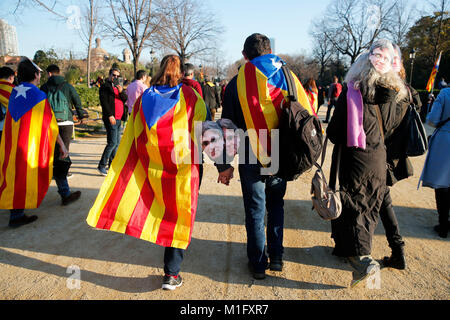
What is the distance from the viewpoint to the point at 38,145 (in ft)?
12.0

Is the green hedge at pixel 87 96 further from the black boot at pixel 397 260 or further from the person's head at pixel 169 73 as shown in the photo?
the black boot at pixel 397 260

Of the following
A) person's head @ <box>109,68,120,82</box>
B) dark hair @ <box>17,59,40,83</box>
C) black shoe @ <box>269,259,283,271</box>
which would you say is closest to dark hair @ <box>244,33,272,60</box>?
black shoe @ <box>269,259,283,271</box>

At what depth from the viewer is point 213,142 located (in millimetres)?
2291

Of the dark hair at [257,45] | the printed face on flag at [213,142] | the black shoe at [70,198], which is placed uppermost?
the dark hair at [257,45]

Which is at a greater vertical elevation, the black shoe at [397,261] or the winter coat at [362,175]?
the winter coat at [362,175]

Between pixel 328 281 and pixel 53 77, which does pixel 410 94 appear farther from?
pixel 53 77

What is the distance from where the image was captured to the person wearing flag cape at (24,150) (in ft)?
11.4

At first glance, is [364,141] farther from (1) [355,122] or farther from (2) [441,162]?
(2) [441,162]

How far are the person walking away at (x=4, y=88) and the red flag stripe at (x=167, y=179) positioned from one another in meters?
2.83

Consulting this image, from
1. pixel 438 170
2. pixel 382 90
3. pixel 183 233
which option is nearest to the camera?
pixel 382 90

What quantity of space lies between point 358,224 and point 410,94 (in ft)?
3.79

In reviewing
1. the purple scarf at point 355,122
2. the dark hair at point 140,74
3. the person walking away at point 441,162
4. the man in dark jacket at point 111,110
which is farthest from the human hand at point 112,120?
the person walking away at point 441,162

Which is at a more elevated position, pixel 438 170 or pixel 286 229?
pixel 438 170
